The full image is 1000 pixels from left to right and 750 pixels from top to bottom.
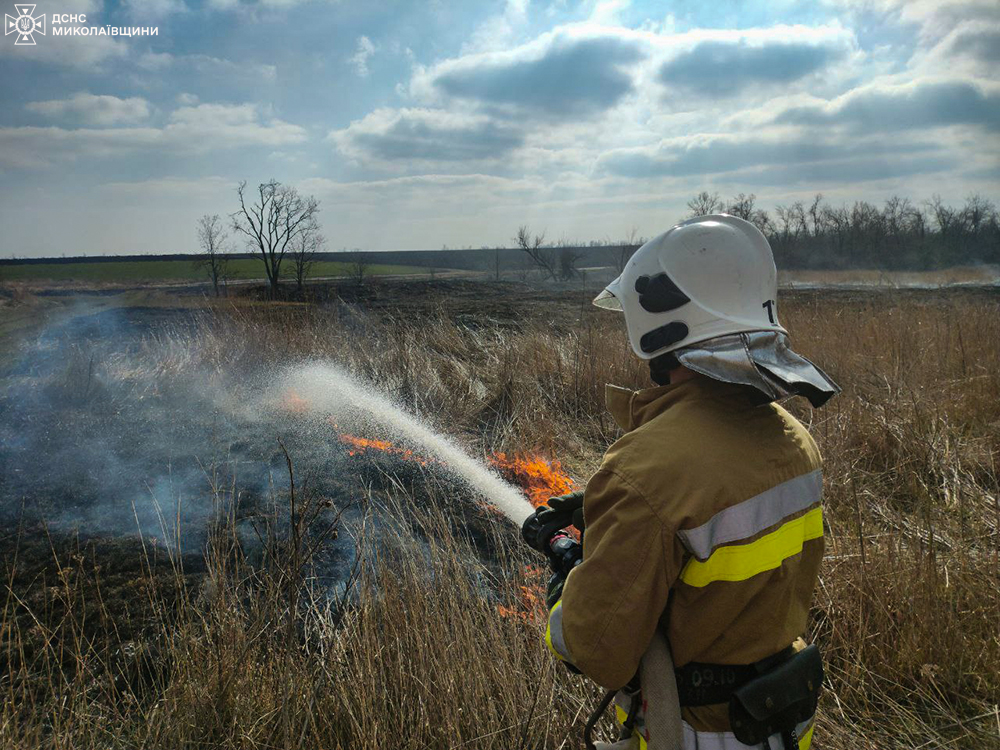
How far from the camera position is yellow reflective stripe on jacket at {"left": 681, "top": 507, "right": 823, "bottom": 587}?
1.42m

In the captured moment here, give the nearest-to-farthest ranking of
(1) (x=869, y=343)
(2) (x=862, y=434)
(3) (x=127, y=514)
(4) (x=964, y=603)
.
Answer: (4) (x=964, y=603) < (3) (x=127, y=514) < (2) (x=862, y=434) < (1) (x=869, y=343)

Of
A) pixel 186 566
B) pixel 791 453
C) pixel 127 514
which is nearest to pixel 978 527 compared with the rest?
pixel 791 453

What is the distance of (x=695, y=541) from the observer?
1.38m

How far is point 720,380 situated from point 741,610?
550 millimetres

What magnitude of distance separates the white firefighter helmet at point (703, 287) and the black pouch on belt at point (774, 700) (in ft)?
2.81

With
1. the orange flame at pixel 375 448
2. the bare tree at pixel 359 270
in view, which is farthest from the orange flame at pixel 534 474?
the bare tree at pixel 359 270

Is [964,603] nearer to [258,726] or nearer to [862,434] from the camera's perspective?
[862,434]

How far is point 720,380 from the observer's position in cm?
152

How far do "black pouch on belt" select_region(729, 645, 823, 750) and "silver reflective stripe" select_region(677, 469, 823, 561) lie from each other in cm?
39

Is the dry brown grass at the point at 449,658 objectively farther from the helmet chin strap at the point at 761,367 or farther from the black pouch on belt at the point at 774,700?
the helmet chin strap at the point at 761,367

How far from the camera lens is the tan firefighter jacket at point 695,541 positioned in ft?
4.55

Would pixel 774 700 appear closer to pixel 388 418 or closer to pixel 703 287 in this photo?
pixel 703 287

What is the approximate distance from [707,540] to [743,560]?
0.12m

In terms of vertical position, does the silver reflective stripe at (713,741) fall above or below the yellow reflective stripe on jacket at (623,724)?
above
